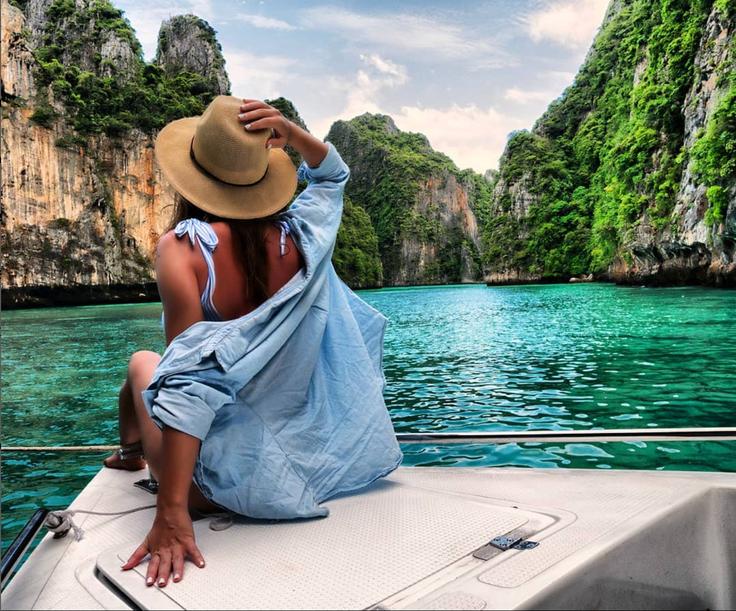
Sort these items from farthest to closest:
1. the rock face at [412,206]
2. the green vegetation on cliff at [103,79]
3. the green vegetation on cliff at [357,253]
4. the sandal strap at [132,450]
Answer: the rock face at [412,206] < the green vegetation on cliff at [357,253] < the green vegetation on cliff at [103,79] < the sandal strap at [132,450]

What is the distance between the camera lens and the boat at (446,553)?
963mm

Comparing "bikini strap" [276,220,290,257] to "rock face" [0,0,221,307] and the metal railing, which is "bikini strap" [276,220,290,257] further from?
"rock face" [0,0,221,307]

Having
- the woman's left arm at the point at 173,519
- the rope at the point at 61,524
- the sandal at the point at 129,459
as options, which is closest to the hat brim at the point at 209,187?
the woman's left arm at the point at 173,519

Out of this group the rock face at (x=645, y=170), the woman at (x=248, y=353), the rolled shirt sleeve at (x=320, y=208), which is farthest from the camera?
the rock face at (x=645, y=170)

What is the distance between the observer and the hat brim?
1.32 metres

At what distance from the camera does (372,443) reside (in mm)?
1511

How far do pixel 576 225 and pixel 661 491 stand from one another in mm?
49776

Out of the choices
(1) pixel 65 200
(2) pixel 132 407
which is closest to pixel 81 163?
(1) pixel 65 200

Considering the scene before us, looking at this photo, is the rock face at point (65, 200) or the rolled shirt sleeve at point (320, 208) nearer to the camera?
the rolled shirt sleeve at point (320, 208)

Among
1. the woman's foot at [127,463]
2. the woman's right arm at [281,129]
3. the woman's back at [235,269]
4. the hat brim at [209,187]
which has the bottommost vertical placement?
the woman's foot at [127,463]

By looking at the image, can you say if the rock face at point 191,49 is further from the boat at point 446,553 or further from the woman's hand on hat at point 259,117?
the boat at point 446,553

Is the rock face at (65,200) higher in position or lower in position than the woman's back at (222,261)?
higher

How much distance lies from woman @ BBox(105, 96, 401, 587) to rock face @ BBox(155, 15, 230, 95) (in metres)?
59.2

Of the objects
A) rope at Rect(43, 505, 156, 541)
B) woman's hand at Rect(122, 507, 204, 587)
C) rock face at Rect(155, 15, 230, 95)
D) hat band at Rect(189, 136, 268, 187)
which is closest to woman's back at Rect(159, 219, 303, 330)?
hat band at Rect(189, 136, 268, 187)
